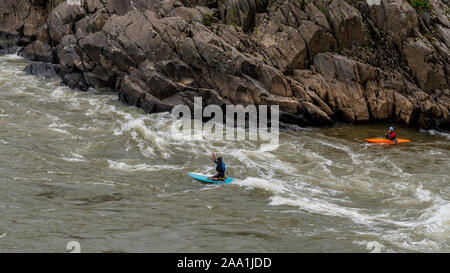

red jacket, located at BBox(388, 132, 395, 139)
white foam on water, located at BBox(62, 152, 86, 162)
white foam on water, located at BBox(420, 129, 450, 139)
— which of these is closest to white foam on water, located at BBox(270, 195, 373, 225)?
white foam on water, located at BBox(62, 152, 86, 162)

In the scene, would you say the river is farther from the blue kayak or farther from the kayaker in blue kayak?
the kayaker in blue kayak

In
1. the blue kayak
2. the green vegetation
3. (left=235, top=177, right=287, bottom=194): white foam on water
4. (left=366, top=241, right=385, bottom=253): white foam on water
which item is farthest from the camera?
the green vegetation

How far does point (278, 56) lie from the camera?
23938mm

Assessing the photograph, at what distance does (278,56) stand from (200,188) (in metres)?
11.8

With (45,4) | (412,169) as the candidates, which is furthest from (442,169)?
(45,4)

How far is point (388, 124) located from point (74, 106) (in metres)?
16.5

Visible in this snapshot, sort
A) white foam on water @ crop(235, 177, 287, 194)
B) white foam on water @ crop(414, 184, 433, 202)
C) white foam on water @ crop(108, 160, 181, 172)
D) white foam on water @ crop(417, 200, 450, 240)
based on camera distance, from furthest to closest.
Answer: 1. white foam on water @ crop(108, 160, 181, 172)
2. white foam on water @ crop(235, 177, 287, 194)
3. white foam on water @ crop(414, 184, 433, 202)
4. white foam on water @ crop(417, 200, 450, 240)

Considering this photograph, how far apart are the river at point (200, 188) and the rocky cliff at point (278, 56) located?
1.64m

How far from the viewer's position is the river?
10453mm

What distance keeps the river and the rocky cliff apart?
1.64 meters

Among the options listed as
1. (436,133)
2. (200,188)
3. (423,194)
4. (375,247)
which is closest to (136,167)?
(200,188)

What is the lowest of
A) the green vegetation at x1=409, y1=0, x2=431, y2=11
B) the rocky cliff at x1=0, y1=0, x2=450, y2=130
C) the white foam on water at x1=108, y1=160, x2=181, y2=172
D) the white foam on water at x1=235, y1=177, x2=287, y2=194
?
the white foam on water at x1=235, y1=177, x2=287, y2=194

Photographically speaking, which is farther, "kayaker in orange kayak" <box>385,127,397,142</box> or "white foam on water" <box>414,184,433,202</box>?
"kayaker in orange kayak" <box>385,127,397,142</box>

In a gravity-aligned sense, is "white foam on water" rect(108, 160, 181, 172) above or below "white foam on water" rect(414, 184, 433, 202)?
above
